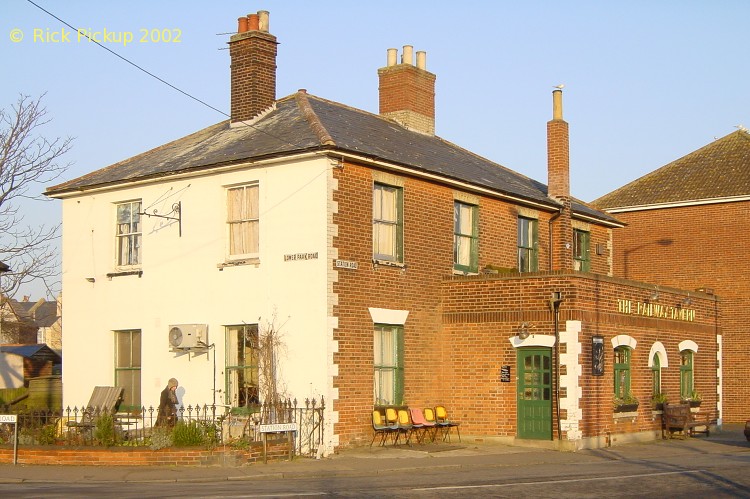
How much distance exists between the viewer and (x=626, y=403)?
991 inches

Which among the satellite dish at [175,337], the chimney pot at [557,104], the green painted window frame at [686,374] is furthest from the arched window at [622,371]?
the satellite dish at [175,337]

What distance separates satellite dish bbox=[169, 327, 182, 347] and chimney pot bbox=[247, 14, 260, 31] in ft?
25.5

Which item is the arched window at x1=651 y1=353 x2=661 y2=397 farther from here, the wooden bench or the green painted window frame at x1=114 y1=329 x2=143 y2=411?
the green painted window frame at x1=114 y1=329 x2=143 y2=411

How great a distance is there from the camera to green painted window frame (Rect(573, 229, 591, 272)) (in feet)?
99.8

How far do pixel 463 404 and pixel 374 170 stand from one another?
19.6 feet

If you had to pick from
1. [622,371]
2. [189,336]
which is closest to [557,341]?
[622,371]

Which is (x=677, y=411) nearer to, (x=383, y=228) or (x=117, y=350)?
(x=383, y=228)

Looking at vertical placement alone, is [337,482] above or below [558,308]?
below

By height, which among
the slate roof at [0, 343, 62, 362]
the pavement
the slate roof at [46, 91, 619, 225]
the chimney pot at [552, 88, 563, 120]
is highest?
the chimney pot at [552, 88, 563, 120]

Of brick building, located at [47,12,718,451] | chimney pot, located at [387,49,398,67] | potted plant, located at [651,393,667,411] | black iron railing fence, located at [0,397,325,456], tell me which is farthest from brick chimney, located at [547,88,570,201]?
black iron railing fence, located at [0,397,325,456]

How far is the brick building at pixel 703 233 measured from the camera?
34.1 meters

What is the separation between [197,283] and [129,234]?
2.83 meters

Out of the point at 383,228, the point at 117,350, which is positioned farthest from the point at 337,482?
the point at 117,350

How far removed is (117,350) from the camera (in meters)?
25.7
